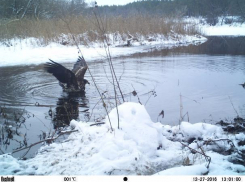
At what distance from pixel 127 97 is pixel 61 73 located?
5.47 feet

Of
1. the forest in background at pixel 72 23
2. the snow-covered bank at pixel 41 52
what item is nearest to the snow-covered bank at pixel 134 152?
the snow-covered bank at pixel 41 52

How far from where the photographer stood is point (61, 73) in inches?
216

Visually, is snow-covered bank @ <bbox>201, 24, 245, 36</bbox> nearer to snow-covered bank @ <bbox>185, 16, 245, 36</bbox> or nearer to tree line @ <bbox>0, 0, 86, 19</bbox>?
snow-covered bank @ <bbox>185, 16, 245, 36</bbox>

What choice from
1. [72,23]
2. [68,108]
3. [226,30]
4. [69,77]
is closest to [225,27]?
[226,30]

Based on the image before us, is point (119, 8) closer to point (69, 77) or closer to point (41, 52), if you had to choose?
point (41, 52)

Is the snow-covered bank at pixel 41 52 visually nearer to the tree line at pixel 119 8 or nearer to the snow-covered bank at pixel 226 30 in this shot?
the tree line at pixel 119 8

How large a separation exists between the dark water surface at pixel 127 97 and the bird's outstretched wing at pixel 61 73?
0.33 m

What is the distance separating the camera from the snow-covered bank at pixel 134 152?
2197mm

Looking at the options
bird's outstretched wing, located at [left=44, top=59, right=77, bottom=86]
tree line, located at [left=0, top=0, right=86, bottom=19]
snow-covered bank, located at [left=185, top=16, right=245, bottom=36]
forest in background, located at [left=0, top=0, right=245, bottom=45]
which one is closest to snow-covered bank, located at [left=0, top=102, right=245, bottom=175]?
bird's outstretched wing, located at [left=44, top=59, right=77, bottom=86]

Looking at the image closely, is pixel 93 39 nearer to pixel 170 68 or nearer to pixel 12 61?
pixel 12 61

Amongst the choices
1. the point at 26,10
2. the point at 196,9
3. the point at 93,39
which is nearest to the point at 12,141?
the point at 93,39

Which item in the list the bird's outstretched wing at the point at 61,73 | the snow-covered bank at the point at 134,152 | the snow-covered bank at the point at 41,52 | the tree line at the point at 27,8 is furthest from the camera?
the tree line at the point at 27,8

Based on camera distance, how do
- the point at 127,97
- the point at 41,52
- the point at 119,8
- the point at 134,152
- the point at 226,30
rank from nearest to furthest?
the point at 134,152 < the point at 127,97 < the point at 119,8 < the point at 41,52 < the point at 226,30

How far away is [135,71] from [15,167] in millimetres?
5699
